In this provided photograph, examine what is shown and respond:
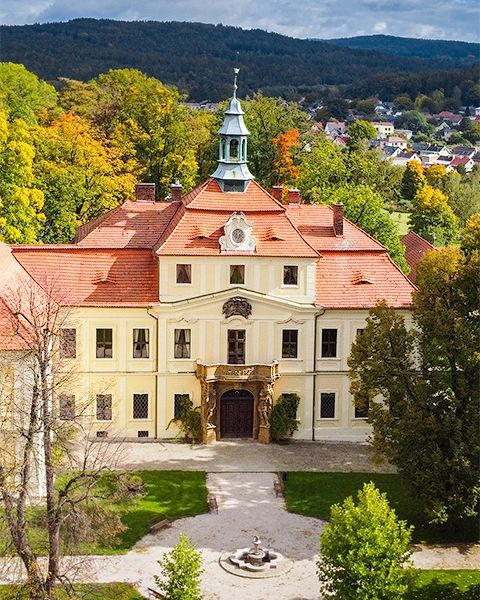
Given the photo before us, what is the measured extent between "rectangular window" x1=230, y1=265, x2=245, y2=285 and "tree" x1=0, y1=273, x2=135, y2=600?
22.6 ft

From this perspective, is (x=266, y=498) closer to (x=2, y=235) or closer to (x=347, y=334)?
(x=347, y=334)

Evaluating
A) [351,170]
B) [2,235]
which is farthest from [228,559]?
[351,170]

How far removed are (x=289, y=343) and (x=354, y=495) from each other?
25.1ft

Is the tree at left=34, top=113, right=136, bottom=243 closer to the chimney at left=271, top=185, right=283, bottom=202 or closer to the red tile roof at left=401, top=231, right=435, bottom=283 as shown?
the chimney at left=271, top=185, right=283, bottom=202

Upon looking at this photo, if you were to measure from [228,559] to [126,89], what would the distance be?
166 feet

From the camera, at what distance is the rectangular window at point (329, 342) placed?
3988 centimetres

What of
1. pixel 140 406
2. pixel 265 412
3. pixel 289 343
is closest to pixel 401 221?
pixel 289 343

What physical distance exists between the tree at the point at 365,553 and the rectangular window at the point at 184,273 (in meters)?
15.4

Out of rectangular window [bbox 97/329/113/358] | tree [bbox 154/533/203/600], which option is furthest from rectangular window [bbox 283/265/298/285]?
tree [bbox 154/533/203/600]

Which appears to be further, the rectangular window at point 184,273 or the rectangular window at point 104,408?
the rectangular window at point 104,408

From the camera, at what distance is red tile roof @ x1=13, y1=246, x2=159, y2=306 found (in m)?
38.8

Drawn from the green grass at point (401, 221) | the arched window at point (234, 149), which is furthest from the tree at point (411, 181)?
the arched window at point (234, 149)

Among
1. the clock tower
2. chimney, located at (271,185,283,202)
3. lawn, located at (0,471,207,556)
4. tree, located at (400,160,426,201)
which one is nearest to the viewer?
lawn, located at (0,471,207,556)

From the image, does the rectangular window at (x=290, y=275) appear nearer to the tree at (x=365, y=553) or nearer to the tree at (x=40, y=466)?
the tree at (x=40, y=466)
